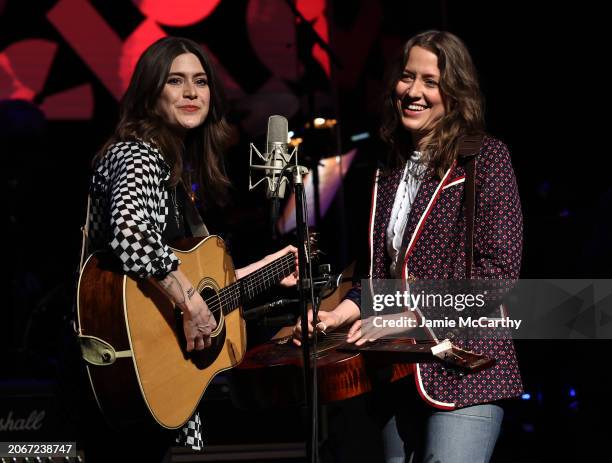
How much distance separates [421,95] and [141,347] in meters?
1.31

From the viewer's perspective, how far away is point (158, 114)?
315cm

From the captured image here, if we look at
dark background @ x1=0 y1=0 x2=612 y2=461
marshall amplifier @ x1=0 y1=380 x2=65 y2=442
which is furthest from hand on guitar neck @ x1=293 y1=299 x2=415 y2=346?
marshall amplifier @ x1=0 y1=380 x2=65 y2=442

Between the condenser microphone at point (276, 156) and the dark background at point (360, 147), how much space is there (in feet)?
7.73

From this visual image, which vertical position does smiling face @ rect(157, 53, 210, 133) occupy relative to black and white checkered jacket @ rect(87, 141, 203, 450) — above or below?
above

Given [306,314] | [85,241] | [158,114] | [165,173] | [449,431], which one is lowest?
[449,431]

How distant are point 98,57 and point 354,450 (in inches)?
152

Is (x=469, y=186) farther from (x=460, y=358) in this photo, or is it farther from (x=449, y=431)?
(x=449, y=431)

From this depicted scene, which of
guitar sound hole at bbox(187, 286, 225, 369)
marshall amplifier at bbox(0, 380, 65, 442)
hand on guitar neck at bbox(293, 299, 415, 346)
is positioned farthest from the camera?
marshall amplifier at bbox(0, 380, 65, 442)

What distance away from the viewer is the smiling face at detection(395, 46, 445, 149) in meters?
2.80

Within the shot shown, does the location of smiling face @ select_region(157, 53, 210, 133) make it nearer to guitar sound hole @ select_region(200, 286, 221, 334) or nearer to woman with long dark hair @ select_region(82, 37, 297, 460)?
woman with long dark hair @ select_region(82, 37, 297, 460)

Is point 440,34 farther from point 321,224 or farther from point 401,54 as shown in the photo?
point 321,224

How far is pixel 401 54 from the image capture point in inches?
115

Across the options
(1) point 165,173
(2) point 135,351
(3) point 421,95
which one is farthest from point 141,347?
(3) point 421,95

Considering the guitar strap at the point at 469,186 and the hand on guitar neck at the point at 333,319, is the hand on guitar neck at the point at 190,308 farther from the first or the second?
the guitar strap at the point at 469,186
